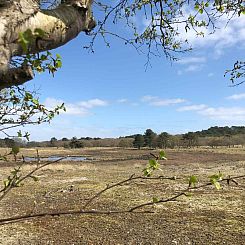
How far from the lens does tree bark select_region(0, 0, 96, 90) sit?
124 centimetres

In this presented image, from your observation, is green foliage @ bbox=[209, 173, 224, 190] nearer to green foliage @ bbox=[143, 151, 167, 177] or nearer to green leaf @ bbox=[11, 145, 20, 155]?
green foliage @ bbox=[143, 151, 167, 177]

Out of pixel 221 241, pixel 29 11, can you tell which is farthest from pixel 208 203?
pixel 29 11

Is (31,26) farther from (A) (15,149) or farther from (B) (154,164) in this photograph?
(B) (154,164)

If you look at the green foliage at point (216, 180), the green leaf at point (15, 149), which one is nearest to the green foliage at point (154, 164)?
the green foliage at point (216, 180)

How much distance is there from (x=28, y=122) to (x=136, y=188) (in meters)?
14.2

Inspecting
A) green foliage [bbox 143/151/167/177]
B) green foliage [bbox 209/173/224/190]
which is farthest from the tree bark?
green foliage [bbox 209/173/224/190]

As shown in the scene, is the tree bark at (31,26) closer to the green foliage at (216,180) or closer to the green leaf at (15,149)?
the green leaf at (15,149)

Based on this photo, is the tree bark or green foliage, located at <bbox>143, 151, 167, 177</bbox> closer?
the tree bark

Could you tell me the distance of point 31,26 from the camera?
1.40 metres

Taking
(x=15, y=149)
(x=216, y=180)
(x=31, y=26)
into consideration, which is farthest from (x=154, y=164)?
(x=31, y=26)

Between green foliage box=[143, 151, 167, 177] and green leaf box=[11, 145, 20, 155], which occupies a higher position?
green leaf box=[11, 145, 20, 155]

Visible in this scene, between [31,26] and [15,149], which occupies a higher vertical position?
[31,26]

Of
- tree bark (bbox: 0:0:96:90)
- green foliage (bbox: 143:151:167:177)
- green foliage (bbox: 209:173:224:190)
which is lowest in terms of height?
green foliage (bbox: 209:173:224:190)

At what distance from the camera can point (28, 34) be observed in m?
0.75
